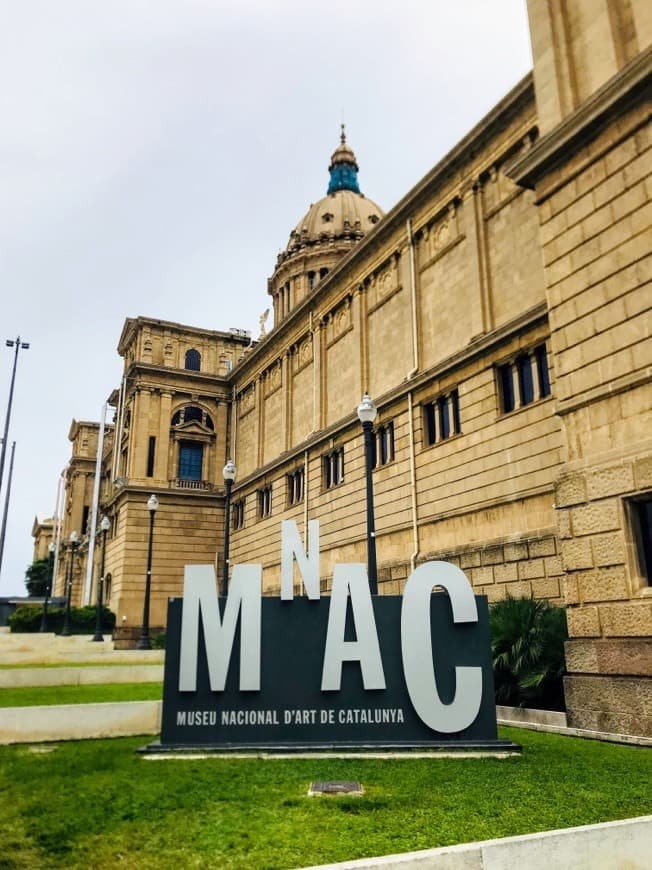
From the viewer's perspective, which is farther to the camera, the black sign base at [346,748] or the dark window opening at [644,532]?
the dark window opening at [644,532]

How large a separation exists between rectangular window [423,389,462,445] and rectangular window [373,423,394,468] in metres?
2.39

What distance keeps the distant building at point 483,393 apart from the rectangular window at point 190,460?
23cm

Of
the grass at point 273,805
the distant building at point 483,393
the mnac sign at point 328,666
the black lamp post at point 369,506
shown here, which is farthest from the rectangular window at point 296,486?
the grass at point 273,805

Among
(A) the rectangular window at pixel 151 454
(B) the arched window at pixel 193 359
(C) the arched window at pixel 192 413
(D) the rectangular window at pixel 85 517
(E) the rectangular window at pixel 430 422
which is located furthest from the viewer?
(D) the rectangular window at pixel 85 517

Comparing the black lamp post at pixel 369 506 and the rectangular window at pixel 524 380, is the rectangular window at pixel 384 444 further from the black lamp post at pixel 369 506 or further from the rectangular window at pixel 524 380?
the black lamp post at pixel 369 506

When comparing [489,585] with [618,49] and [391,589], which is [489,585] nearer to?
[391,589]

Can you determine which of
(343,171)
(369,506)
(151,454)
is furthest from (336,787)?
(343,171)

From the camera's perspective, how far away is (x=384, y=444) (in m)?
29.1

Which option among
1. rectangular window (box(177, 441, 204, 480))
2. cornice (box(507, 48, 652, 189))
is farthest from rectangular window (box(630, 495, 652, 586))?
rectangular window (box(177, 441, 204, 480))

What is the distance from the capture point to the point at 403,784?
311 inches

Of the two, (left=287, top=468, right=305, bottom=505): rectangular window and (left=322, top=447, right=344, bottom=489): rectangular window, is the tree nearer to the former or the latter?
(left=287, top=468, right=305, bottom=505): rectangular window

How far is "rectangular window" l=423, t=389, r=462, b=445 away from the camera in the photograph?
82.1 feet

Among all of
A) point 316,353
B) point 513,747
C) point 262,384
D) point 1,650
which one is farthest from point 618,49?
point 262,384

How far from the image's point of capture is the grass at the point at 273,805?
5777mm
